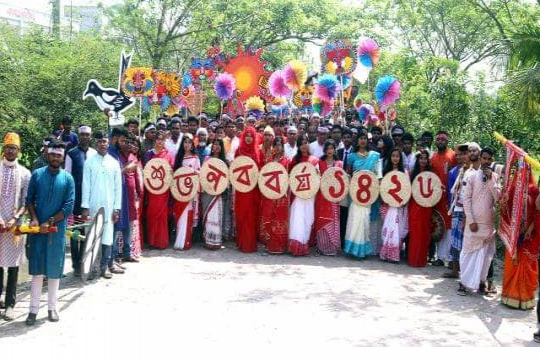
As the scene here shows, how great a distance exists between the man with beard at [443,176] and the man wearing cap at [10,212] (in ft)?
17.5

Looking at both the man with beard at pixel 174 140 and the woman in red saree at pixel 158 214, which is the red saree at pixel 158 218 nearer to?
the woman in red saree at pixel 158 214

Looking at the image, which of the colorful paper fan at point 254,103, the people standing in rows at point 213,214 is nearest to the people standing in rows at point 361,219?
the people standing in rows at point 213,214

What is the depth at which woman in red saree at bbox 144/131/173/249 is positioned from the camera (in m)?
7.98

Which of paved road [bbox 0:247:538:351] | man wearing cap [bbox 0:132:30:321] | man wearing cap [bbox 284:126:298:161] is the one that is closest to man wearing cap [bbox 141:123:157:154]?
paved road [bbox 0:247:538:351]

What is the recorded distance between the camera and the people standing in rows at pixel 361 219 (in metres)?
7.77

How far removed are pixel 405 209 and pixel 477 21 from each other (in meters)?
20.3

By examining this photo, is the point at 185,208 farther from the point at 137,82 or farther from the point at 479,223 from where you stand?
the point at 479,223

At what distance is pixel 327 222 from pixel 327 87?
3.47m

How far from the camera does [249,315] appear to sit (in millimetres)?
5344

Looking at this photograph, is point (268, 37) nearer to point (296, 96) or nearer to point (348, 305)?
point (296, 96)

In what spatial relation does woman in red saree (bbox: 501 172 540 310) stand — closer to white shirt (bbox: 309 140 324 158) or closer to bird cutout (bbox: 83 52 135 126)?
white shirt (bbox: 309 140 324 158)

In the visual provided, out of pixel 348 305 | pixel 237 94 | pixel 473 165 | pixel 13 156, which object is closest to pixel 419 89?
pixel 237 94

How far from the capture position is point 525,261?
5.88 meters

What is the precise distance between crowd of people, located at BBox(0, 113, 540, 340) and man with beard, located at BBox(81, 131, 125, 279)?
1 centimetres
